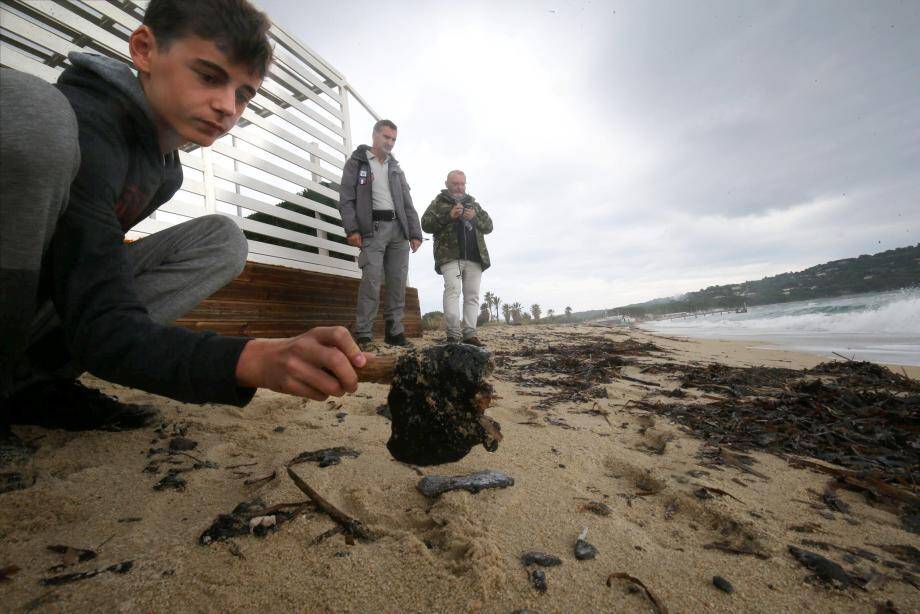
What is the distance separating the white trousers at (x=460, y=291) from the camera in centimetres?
553

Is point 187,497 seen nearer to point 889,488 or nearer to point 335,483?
point 335,483

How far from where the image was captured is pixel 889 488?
4.79 feet

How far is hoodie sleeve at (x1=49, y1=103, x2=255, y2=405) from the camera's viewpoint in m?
0.82

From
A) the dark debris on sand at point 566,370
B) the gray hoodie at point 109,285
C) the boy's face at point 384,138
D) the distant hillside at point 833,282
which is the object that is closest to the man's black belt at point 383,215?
the boy's face at point 384,138

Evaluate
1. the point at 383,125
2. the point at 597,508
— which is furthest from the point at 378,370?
the point at 383,125

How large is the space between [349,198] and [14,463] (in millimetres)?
4067

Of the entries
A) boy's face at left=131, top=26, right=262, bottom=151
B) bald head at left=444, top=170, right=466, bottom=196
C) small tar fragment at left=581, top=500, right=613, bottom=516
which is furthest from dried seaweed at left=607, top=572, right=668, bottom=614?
bald head at left=444, top=170, right=466, bottom=196

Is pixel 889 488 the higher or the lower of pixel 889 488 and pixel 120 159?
the lower

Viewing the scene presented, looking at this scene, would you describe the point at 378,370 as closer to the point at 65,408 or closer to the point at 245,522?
the point at 245,522

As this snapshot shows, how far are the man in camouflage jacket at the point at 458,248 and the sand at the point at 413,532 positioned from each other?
3973 millimetres

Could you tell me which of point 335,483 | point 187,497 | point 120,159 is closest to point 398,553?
point 335,483

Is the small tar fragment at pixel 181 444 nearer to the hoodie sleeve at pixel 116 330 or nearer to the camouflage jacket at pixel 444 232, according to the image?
the hoodie sleeve at pixel 116 330

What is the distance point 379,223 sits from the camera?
5.02 meters

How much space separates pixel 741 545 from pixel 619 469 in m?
0.52
